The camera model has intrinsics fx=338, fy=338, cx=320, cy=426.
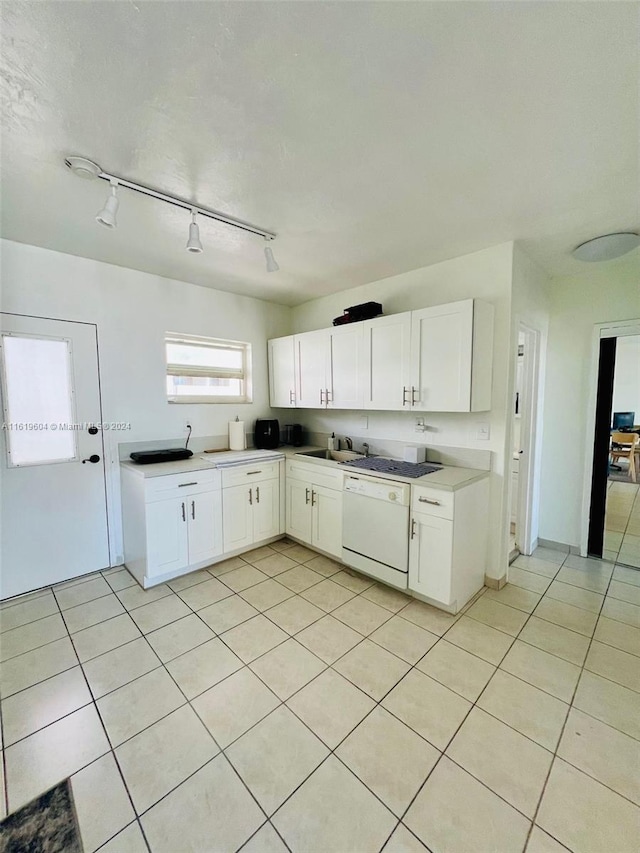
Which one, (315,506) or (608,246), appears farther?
(315,506)

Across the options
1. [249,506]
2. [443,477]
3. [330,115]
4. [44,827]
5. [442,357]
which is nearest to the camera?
[44,827]

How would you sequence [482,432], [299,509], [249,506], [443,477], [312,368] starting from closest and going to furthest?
[443,477] → [482,432] → [249,506] → [299,509] → [312,368]

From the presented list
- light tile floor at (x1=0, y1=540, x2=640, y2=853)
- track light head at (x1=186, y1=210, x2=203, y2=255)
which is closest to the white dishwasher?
light tile floor at (x1=0, y1=540, x2=640, y2=853)

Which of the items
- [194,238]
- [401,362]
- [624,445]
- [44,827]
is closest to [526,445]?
[624,445]

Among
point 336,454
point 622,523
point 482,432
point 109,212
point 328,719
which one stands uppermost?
point 109,212

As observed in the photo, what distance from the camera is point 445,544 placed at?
2.31 meters

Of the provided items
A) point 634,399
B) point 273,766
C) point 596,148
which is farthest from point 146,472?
point 634,399

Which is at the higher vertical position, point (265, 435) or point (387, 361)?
point (387, 361)

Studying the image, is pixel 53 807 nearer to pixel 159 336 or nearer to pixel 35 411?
pixel 35 411

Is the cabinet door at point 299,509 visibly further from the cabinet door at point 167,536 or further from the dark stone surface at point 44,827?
the dark stone surface at point 44,827

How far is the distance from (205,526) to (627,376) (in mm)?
4027

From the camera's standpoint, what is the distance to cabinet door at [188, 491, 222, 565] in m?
2.88

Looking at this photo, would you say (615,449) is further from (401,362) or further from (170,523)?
(170,523)

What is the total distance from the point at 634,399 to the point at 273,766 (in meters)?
3.92
